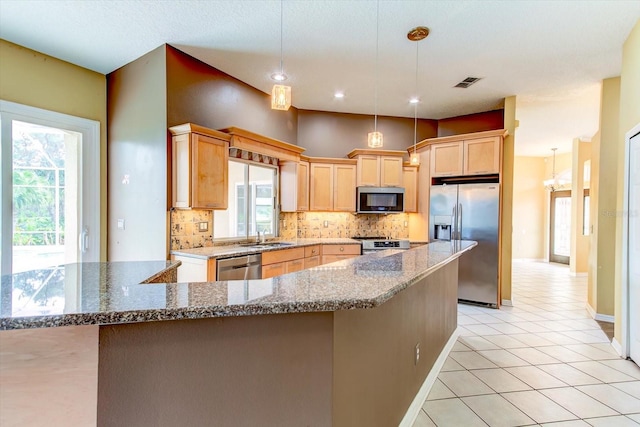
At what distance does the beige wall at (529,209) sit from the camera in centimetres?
930

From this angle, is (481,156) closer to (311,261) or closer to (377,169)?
(377,169)

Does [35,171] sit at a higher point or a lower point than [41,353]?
higher

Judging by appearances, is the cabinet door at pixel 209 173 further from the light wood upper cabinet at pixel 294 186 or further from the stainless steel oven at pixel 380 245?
the stainless steel oven at pixel 380 245

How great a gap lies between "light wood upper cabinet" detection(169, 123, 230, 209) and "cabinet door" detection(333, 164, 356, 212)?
2130mm

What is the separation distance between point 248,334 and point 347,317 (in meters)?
0.39

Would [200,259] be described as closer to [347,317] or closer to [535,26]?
[347,317]

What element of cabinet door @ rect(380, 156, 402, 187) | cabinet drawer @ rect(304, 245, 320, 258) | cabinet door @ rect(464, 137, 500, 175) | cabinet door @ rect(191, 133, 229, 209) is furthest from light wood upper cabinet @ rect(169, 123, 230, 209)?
cabinet door @ rect(464, 137, 500, 175)

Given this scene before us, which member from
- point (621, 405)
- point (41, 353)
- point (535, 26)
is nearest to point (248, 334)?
point (41, 353)

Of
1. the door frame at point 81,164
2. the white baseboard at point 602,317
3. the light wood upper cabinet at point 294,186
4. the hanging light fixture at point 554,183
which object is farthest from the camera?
the hanging light fixture at point 554,183

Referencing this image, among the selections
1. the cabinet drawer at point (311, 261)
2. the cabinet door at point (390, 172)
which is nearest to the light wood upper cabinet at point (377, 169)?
the cabinet door at point (390, 172)

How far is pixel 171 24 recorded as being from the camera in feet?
9.68

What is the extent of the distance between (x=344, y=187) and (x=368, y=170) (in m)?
0.47

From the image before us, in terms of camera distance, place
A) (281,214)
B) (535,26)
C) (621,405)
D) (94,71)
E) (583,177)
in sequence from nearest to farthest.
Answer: (621,405) → (535,26) → (94,71) → (281,214) → (583,177)

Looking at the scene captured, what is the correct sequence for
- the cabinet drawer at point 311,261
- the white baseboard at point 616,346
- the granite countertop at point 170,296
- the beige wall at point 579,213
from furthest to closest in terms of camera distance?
the beige wall at point 579,213, the cabinet drawer at point 311,261, the white baseboard at point 616,346, the granite countertop at point 170,296
